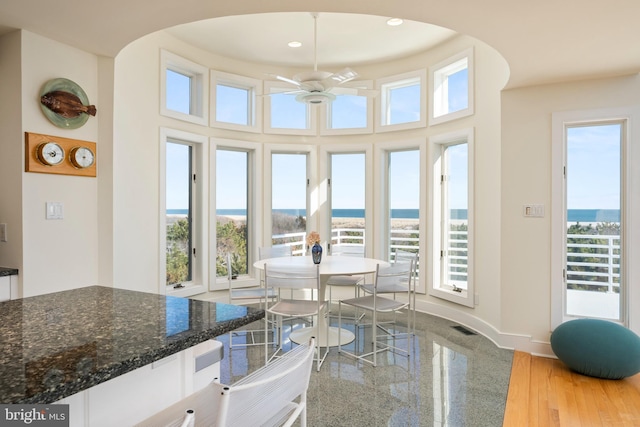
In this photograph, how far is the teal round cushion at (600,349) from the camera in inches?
114

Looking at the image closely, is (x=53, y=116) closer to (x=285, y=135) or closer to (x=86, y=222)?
(x=86, y=222)

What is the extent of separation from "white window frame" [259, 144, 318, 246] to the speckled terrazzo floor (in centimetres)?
167

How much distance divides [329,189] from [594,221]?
9.95 feet

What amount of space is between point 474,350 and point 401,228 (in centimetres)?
192

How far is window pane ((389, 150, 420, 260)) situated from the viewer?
197 inches

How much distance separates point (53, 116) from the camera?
9.11ft

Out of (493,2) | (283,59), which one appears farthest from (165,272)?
(493,2)

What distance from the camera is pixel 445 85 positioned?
4.65m

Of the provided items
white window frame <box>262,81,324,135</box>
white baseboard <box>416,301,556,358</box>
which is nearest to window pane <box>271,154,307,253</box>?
white window frame <box>262,81,324,135</box>

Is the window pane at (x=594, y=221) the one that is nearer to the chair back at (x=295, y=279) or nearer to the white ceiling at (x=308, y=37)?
the white ceiling at (x=308, y=37)

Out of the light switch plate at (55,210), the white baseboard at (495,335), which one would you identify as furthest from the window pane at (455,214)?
the light switch plate at (55,210)

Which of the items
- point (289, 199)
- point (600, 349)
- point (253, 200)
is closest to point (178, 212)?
point (253, 200)

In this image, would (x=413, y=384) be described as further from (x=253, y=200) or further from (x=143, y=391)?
(x=253, y=200)

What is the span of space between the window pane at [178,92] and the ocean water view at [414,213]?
1173 millimetres
